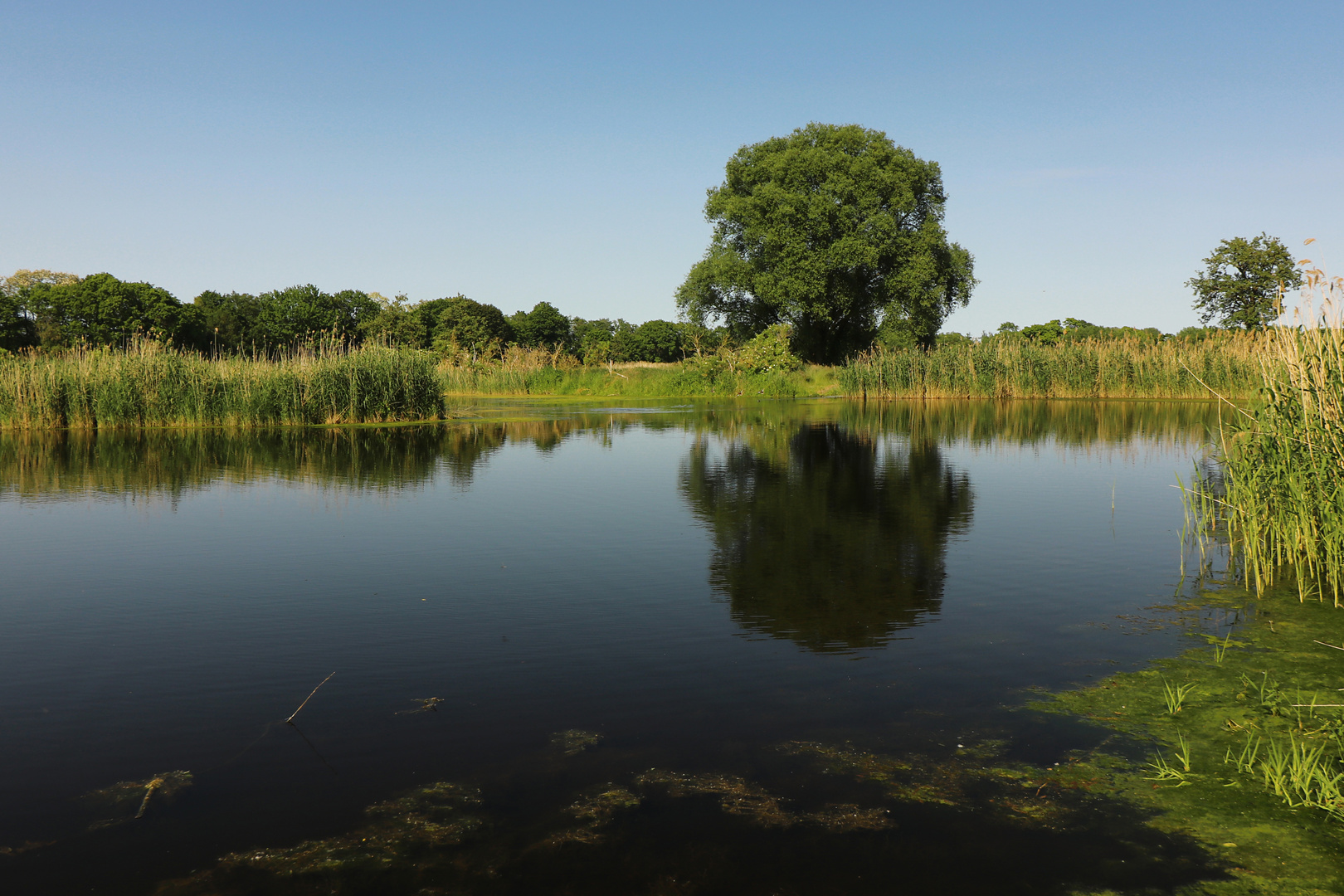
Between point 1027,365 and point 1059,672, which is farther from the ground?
point 1027,365

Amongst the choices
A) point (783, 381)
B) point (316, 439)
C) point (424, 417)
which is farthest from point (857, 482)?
point (783, 381)

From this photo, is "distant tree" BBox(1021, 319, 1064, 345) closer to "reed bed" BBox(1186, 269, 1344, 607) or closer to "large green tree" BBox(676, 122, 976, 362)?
"large green tree" BBox(676, 122, 976, 362)

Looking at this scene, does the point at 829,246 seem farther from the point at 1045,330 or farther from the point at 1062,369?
the point at 1045,330

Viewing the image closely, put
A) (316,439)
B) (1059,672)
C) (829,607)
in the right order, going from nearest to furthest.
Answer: (1059,672)
(829,607)
(316,439)

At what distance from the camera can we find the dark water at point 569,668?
338 centimetres

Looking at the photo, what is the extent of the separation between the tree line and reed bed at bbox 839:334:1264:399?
24637mm

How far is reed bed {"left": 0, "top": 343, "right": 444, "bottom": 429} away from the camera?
23188mm

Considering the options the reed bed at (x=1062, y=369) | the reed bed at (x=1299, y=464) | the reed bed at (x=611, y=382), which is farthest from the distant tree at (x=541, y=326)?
the reed bed at (x=1299, y=464)

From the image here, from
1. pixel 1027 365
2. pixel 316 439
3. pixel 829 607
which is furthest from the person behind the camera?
pixel 1027 365

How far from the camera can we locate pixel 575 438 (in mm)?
21859

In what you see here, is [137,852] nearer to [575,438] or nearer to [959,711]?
[959,711]

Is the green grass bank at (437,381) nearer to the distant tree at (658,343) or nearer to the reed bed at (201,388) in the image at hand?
the reed bed at (201,388)

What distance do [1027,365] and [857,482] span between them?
87.0 ft

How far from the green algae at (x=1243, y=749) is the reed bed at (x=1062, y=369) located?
98.5ft
